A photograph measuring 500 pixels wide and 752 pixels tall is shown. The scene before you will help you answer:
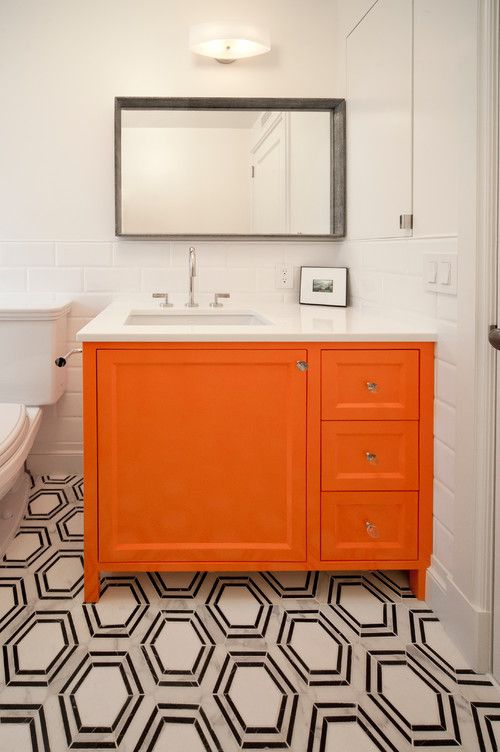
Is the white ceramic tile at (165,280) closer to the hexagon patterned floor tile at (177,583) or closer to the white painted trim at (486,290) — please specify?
the hexagon patterned floor tile at (177,583)

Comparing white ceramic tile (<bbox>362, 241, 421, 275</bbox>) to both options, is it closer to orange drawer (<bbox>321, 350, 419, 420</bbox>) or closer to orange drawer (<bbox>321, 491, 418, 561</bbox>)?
orange drawer (<bbox>321, 350, 419, 420</bbox>)

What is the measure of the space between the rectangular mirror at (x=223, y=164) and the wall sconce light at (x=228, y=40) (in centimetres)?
18

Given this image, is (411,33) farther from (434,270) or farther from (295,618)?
(295,618)

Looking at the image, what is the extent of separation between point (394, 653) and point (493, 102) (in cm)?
130

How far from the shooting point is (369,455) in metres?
1.99

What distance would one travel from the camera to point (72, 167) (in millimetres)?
2945

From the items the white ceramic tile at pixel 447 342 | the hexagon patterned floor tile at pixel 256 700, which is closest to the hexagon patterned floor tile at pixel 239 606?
the hexagon patterned floor tile at pixel 256 700

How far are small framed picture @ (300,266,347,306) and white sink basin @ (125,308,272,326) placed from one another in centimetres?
37

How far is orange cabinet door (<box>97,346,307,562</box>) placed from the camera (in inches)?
76.9

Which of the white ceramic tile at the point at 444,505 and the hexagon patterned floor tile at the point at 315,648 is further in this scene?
the white ceramic tile at the point at 444,505

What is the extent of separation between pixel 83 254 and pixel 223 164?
689 millimetres

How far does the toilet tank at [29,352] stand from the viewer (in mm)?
2672

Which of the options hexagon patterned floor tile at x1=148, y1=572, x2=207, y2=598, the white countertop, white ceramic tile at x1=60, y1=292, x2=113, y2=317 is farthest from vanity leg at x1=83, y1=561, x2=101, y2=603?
white ceramic tile at x1=60, y1=292, x2=113, y2=317

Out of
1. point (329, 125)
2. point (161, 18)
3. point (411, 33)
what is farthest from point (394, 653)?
point (161, 18)
